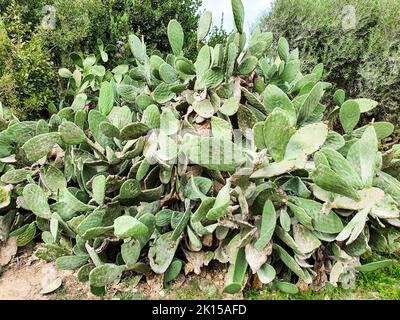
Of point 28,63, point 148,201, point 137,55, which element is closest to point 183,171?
point 148,201

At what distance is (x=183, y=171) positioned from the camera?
2898 millimetres

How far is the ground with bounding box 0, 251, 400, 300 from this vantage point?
→ 2814 mm

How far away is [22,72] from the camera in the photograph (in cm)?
426

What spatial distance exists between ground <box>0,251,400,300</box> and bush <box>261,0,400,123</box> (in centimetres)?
353

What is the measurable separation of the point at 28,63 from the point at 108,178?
201cm

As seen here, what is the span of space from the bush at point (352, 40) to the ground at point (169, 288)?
11.6 feet

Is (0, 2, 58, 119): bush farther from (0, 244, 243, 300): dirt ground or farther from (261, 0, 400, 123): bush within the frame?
(261, 0, 400, 123): bush

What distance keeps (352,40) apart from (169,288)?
14.9ft

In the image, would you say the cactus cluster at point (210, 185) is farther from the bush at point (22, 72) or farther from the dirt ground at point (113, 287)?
the bush at point (22, 72)

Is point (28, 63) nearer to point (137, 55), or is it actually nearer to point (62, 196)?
point (137, 55)

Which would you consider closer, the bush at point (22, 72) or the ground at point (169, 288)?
the ground at point (169, 288)

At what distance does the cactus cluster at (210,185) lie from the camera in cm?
255

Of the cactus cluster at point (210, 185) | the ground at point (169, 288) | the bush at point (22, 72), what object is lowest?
the ground at point (169, 288)

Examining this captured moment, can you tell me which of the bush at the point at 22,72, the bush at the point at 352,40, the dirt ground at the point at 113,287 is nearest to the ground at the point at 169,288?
the dirt ground at the point at 113,287
